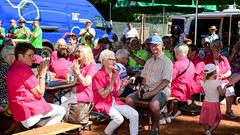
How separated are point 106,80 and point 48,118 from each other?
0.80 metres

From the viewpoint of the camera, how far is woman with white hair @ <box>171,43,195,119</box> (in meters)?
6.19

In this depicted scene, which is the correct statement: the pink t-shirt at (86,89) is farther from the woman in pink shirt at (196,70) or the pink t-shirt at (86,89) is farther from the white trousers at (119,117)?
the woman in pink shirt at (196,70)

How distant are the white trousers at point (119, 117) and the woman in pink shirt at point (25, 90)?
75 cm

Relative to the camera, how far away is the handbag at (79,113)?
4473 mm

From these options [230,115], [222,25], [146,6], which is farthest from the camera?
[222,25]

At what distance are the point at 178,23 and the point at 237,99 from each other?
12239mm

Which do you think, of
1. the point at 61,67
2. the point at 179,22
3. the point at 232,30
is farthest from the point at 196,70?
the point at 179,22

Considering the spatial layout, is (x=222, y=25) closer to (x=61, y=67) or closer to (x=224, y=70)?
(x=224, y=70)

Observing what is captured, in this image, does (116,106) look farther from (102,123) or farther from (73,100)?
(102,123)

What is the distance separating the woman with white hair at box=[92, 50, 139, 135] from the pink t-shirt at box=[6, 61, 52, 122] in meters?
0.73

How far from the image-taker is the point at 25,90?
4.25 m

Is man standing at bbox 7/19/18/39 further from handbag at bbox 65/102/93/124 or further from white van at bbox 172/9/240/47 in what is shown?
handbag at bbox 65/102/93/124

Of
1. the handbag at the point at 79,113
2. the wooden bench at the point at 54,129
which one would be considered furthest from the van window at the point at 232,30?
the wooden bench at the point at 54,129

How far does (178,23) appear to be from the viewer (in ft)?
65.1
